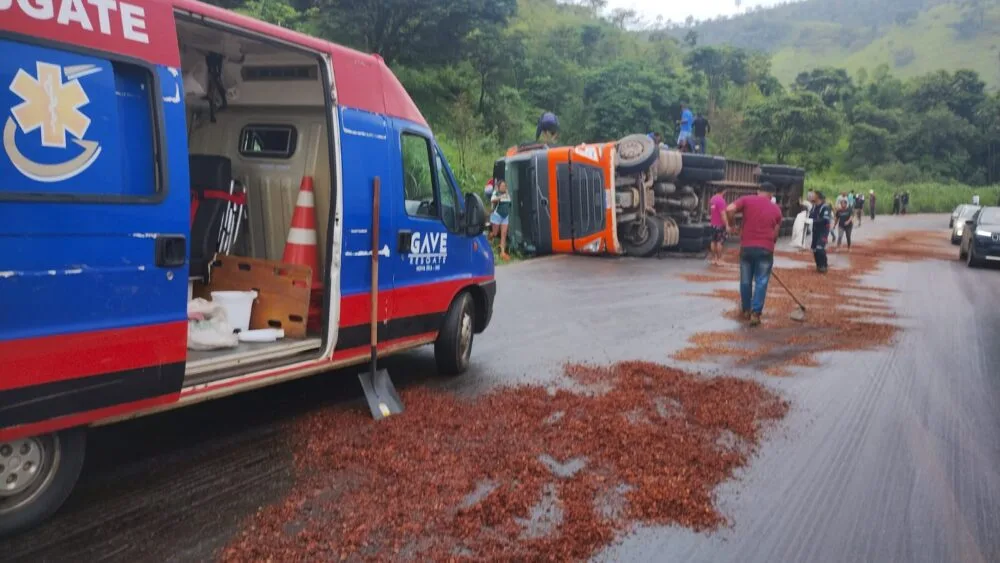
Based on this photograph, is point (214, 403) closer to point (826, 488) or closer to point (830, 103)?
point (826, 488)

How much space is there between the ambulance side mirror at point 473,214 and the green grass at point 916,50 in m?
141

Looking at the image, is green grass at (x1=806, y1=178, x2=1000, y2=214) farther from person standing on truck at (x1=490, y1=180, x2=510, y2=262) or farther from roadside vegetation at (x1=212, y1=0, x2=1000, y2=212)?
person standing on truck at (x1=490, y1=180, x2=510, y2=262)

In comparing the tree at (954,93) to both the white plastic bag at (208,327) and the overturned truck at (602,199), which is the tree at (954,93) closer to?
the overturned truck at (602,199)

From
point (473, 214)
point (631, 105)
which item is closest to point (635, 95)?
point (631, 105)

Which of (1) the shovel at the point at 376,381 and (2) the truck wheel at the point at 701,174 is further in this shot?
(2) the truck wheel at the point at 701,174

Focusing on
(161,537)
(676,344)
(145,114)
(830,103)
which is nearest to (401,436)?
(161,537)

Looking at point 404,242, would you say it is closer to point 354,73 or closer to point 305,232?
point 305,232

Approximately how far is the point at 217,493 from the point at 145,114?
1936 millimetres

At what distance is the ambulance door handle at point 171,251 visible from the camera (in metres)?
3.80

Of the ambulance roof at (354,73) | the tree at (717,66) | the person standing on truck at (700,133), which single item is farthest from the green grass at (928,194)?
the ambulance roof at (354,73)

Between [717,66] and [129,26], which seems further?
[717,66]

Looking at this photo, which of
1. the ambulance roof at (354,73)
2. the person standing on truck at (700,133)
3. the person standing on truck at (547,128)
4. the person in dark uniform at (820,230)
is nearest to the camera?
the ambulance roof at (354,73)

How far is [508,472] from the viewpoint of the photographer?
14.6 ft

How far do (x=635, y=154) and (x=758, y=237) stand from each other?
823 cm
